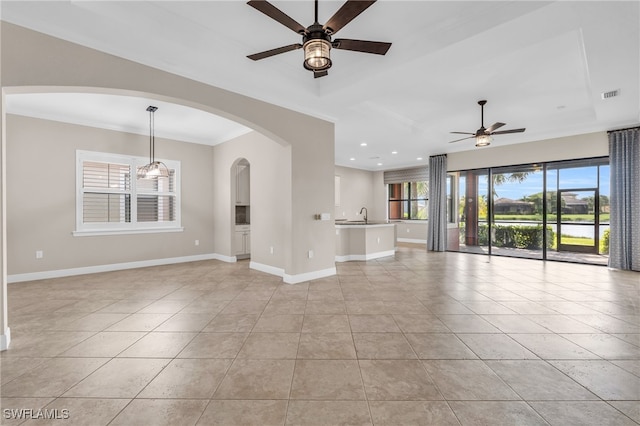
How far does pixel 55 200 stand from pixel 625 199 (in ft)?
36.0

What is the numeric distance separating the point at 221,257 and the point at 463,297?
534cm

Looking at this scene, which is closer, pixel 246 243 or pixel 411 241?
pixel 246 243

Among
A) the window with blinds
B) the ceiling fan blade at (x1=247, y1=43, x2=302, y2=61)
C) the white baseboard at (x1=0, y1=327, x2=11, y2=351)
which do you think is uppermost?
the ceiling fan blade at (x1=247, y1=43, x2=302, y2=61)

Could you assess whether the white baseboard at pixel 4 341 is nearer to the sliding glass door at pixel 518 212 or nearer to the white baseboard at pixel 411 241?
the sliding glass door at pixel 518 212

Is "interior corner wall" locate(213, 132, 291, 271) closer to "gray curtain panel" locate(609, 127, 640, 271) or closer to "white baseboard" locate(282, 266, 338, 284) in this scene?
"white baseboard" locate(282, 266, 338, 284)

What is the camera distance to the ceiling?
2412 mm

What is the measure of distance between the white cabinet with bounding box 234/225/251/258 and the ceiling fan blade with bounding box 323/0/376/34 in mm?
5307

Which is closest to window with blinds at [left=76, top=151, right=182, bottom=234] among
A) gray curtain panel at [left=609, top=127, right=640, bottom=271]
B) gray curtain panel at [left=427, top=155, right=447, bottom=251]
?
gray curtain panel at [left=427, top=155, right=447, bottom=251]

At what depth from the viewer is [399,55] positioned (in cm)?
303

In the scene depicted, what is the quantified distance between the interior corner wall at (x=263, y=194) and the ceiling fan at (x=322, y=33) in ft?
7.68

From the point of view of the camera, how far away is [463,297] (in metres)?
3.86

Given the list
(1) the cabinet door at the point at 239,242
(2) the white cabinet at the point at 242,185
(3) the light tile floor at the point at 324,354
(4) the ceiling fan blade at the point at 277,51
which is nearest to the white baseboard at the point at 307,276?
(3) the light tile floor at the point at 324,354

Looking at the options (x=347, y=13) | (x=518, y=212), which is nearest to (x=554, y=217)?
(x=518, y=212)

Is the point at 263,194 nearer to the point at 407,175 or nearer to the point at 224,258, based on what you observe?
the point at 224,258
